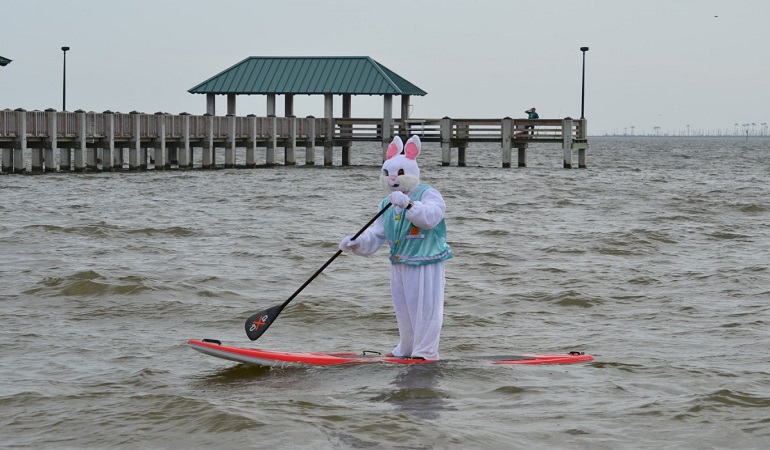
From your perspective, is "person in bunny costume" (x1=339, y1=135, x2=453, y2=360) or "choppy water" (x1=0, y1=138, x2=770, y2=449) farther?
"person in bunny costume" (x1=339, y1=135, x2=453, y2=360)

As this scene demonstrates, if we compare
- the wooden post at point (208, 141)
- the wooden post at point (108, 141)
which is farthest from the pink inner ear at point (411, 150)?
the wooden post at point (208, 141)

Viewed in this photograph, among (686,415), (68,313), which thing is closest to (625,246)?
(68,313)

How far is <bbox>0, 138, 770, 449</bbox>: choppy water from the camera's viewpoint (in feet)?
25.7

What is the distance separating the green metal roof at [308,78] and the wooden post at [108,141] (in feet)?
39.9

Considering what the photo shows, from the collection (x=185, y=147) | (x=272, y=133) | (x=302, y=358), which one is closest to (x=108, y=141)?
(x=185, y=147)

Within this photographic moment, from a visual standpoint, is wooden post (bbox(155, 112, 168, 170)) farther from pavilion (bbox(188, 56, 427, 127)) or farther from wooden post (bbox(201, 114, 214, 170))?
pavilion (bbox(188, 56, 427, 127))

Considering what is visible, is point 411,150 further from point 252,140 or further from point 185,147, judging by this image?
point 252,140

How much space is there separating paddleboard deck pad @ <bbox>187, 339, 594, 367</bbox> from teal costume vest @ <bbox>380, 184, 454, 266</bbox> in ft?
2.76

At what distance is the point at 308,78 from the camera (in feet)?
162

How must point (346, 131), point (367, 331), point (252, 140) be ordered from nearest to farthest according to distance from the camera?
point (367, 331) < point (252, 140) < point (346, 131)

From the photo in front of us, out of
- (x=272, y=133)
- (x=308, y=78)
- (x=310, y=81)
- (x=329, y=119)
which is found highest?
(x=308, y=78)

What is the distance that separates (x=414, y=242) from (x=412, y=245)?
0.02m

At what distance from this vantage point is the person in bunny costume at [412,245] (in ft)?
28.2

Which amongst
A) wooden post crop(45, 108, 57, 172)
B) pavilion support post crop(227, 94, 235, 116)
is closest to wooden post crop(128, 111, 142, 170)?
wooden post crop(45, 108, 57, 172)
